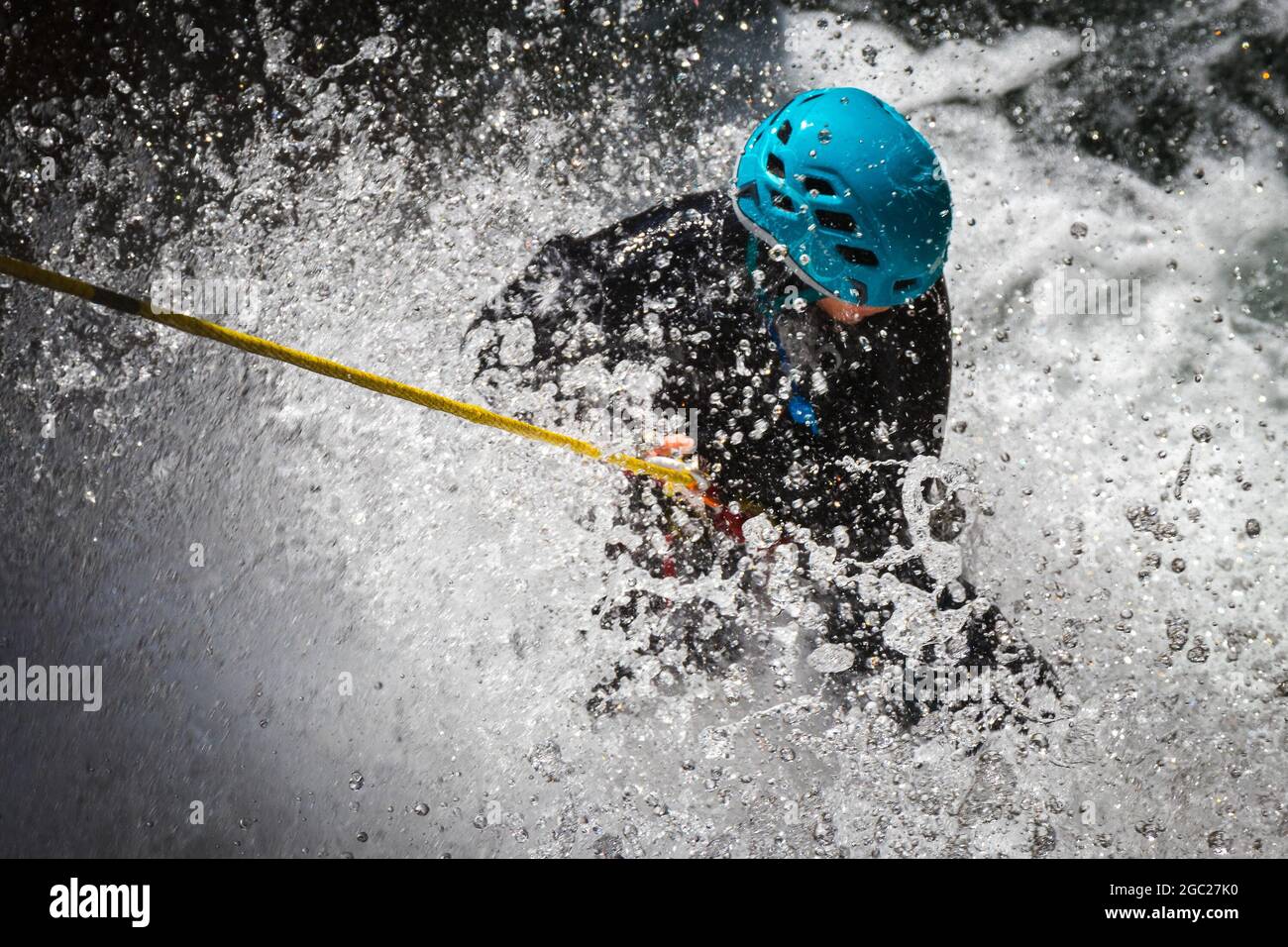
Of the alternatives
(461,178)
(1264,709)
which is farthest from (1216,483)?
(461,178)

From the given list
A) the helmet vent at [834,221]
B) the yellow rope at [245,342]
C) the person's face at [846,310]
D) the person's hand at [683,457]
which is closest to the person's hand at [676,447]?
A: the person's hand at [683,457]

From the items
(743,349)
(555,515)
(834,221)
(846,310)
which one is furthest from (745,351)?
(555,515)

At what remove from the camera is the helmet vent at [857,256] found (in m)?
1.94

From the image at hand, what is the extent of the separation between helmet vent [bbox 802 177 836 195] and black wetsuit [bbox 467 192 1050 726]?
177mm

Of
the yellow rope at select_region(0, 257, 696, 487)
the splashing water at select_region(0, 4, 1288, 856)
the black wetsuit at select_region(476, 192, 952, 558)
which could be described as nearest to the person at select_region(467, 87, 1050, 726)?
the black wetsuit at select_region(476, 192, 952, 558)

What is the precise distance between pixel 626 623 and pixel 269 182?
1463 millimetres

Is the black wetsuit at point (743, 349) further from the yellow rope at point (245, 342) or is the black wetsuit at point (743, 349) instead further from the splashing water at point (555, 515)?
the yellow rope at point (245, 342)

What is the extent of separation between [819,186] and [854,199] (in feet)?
0.25

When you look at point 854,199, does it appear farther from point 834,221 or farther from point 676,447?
point 676,447

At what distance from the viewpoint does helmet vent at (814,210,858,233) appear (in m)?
1.94

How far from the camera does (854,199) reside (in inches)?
75.1

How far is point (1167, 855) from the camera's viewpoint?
7.94ft

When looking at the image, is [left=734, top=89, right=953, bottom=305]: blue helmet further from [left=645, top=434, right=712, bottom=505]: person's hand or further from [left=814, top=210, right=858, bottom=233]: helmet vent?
[left=645, top=434, right=712, bottom=505]: person's hand

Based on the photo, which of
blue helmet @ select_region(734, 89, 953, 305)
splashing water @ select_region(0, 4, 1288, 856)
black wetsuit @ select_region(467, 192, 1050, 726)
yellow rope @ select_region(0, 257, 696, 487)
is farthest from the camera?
splashing water @ select_region(0, 4, 1288, 856)
